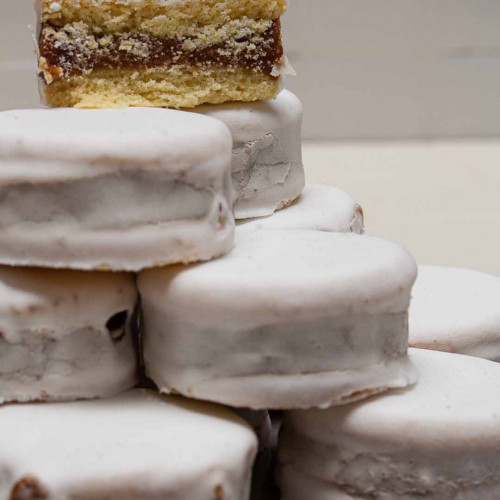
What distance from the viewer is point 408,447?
4.05 feet

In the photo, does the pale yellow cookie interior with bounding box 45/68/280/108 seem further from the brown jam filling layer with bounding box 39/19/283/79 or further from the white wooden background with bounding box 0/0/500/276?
the white wooden background with bounding box 0/0/500/276

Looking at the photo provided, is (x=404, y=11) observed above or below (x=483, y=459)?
above

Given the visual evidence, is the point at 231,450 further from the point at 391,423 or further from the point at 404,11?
the point at 404,11

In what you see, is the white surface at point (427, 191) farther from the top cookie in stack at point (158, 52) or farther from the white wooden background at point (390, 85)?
the top cookie in stack at point (158, 52)

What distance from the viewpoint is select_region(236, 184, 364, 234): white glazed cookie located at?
5.43 feet

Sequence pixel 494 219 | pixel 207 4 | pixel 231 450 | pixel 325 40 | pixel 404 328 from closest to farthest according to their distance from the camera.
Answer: pixel 231 450 < pixel 404 328 < pixel 207 4 < pixel 494 219 < pixel 325 40

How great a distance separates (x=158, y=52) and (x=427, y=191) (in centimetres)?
227

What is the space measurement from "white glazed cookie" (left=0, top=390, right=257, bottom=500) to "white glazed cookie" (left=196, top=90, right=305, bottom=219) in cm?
52

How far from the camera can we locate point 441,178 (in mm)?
3838

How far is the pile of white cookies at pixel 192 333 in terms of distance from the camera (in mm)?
1208

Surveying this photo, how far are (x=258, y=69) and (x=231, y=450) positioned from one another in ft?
2.48

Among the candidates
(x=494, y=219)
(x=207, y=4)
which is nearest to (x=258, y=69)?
(x=207, y=4)

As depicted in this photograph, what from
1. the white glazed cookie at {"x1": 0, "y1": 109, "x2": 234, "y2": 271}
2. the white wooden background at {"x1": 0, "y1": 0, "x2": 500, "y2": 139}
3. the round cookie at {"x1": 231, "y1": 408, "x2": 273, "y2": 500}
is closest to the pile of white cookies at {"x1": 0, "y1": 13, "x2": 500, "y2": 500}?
the white glazed cookie at {"x1": 0, "y1": 109, "x2": 234, "y2": 271}

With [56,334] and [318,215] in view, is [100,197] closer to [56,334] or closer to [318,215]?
[56,334]
